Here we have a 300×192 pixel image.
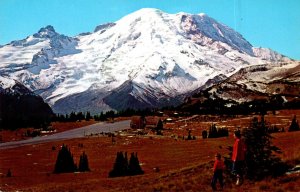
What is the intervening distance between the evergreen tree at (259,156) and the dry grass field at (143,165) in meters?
1.42

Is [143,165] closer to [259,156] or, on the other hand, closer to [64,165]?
[64,165]

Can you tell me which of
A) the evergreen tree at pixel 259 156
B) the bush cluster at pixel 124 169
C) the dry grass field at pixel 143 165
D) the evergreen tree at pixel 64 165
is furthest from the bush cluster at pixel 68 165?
the evergreen tree at pixel 259 156

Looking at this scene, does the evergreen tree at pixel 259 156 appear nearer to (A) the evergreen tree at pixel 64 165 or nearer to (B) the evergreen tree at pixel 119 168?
(B) the evergreen tree at pixel 119 168

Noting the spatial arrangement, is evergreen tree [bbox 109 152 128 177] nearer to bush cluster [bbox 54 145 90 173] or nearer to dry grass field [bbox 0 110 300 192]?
dry grass field [bbox 0 110 300 192]

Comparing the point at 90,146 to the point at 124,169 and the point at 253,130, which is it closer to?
the point at 124,169

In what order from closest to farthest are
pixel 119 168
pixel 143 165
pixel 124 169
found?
pixel 119 168 < pixel 124 169 < pixel 143 165

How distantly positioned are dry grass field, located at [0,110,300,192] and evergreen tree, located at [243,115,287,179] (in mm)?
1424

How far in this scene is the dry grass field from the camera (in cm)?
3725

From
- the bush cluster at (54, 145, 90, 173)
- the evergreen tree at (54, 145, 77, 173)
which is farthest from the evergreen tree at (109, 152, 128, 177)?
the evergreen tree at (54, 145, 77, 173)

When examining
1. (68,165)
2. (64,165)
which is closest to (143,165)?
(68,165)

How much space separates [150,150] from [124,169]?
60.7m

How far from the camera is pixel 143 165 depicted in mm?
91312

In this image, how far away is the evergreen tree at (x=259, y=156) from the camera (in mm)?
35469

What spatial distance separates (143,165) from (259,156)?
183 ft
